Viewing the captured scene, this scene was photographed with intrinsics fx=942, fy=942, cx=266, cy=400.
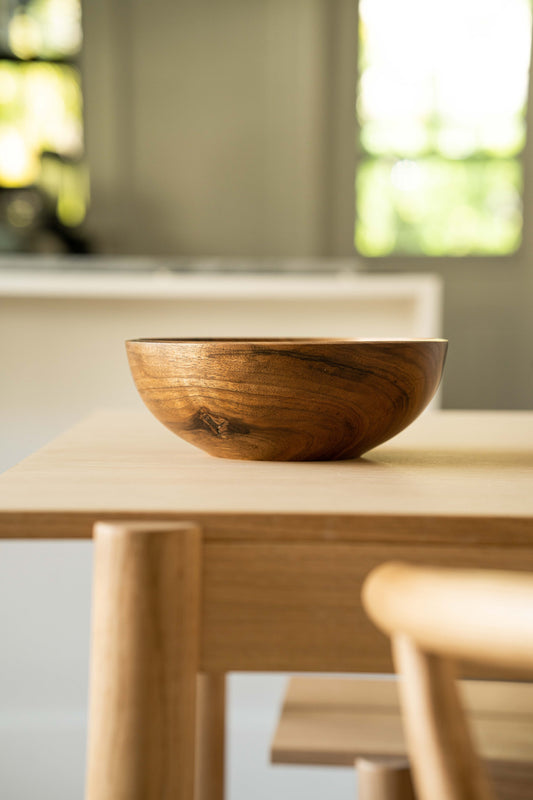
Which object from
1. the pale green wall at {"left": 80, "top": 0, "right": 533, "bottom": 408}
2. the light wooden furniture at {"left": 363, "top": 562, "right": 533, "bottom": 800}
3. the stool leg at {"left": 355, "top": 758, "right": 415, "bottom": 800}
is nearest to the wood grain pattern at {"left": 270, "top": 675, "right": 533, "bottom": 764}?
the stool leg at {"left": 355, "top": 758, "right": 415, "bottom": 800}

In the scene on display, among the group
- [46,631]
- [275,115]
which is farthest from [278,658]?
[275,115]

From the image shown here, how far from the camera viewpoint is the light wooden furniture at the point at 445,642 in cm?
29

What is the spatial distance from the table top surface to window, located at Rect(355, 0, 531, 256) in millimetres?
2802

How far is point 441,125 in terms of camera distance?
3545 mm

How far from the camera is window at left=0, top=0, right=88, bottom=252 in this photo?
11.5ft

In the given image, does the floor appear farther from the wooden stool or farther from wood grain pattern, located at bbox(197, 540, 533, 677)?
wood grain pattern, located at bbox(197, 540, 533, 677)

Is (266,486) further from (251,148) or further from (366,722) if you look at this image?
(251,148)

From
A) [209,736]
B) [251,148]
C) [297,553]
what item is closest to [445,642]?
[297,553]

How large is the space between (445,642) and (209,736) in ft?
2.96

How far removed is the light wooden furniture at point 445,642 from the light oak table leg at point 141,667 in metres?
0.21

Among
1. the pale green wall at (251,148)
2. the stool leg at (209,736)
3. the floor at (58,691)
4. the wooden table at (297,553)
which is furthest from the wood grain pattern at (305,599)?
the pale green wall at (251,148)

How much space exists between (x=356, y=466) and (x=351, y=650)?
0.20 metres

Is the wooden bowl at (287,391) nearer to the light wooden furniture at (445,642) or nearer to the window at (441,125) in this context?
the light wooden furniture at (445,642)

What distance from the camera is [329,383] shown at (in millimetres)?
688
